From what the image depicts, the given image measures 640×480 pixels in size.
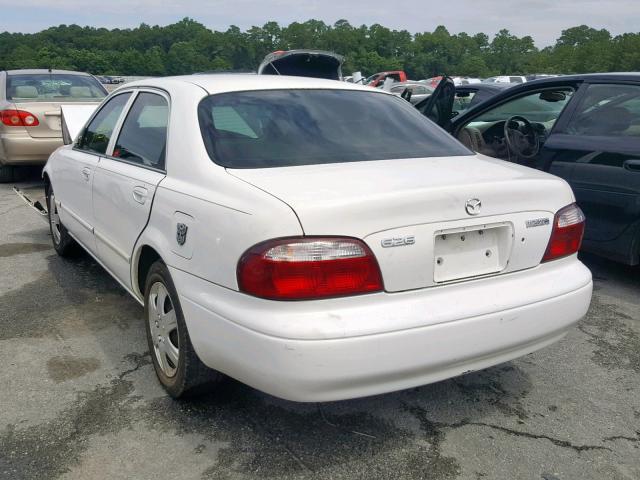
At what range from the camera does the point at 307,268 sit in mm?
2168

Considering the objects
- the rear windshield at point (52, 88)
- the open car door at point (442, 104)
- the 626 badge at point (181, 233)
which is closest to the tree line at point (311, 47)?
the rear windshield at point (52, 88)

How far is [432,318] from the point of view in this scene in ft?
7.44

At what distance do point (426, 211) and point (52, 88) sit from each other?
7.68m

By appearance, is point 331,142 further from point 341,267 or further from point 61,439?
point 61,439

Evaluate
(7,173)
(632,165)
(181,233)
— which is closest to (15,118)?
(7,173)

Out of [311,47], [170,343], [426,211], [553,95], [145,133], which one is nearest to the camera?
[426,211]

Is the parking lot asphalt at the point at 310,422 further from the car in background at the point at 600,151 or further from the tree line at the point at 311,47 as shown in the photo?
the tree line at the point at 311,47

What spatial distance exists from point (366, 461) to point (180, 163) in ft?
4.78

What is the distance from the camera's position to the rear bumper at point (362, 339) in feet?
7.03

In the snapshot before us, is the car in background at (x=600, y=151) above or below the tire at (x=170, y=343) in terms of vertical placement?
above

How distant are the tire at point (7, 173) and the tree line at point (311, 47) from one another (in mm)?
62438

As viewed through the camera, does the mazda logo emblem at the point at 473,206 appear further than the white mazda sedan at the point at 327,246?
Yes

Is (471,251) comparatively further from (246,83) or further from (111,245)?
(111,245)

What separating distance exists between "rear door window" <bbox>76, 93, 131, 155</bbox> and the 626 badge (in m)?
1.47
